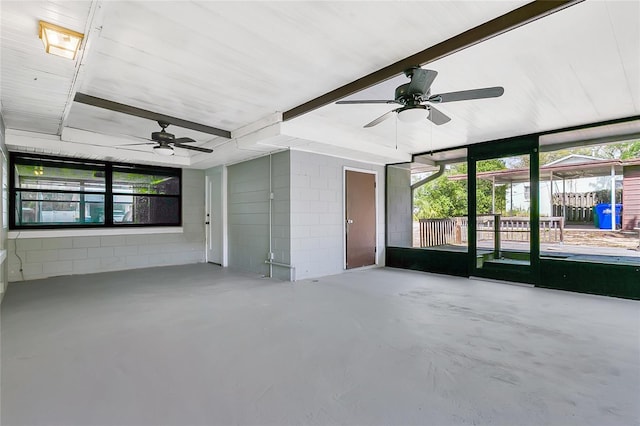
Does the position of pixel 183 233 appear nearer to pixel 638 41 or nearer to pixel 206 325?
pixel 206 325

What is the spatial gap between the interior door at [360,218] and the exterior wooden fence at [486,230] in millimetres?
1381

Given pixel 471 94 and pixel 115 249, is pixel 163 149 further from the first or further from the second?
pixel 471 94

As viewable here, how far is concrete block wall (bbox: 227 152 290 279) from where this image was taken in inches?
218

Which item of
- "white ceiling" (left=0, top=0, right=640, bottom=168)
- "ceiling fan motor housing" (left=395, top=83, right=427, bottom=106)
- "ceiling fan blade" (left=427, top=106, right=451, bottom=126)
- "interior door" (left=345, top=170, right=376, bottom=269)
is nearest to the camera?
"white ceiling" (left=0, top=0, right=640, bottom=168)

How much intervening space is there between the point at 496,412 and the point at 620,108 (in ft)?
14.3

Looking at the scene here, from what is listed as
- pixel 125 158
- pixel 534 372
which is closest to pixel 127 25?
pixel 534 372

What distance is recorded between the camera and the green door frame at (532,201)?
4.92 metres

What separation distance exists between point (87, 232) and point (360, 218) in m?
5.54

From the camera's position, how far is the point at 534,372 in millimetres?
2234

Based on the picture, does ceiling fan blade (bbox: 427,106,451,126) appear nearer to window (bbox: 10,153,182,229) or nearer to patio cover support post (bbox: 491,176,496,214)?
patio cover support post (bbox: 491,176,496,214)

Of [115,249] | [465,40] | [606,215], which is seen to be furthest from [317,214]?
[606,215]

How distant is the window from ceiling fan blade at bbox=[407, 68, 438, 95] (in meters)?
6.32

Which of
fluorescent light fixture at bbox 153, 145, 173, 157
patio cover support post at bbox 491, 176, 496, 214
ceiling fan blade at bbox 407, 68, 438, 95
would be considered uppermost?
ceiling fan blade at bbox 407, 68, 438, 95

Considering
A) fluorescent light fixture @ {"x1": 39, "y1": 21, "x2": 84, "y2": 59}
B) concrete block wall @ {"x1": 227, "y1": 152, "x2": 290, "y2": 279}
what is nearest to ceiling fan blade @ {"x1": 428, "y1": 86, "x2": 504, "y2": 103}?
fluorescent light fixture @ {"x1": 39, "y1": 21, "x2": 84, "y2": 59}
